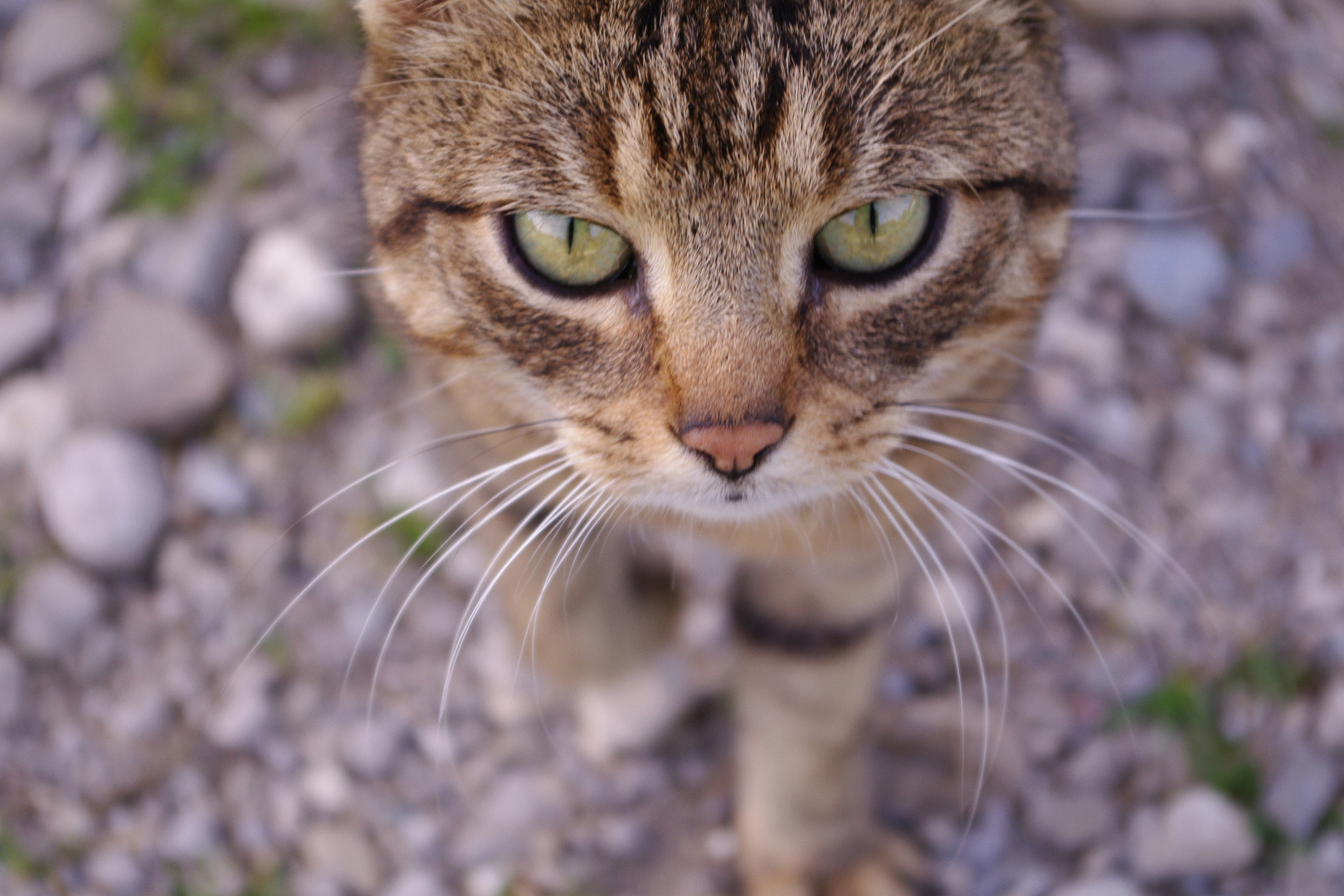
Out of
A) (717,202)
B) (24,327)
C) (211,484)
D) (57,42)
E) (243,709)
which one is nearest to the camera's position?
(717,202)

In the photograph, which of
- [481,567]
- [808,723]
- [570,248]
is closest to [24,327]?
[481,567]

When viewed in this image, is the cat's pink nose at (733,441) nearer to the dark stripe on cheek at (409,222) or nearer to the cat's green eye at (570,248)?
the cat's green eye at (570,248)

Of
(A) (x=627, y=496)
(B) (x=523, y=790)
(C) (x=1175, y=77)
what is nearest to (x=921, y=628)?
(B) (x=523, y=790)

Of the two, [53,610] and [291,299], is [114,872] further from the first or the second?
[291,299]

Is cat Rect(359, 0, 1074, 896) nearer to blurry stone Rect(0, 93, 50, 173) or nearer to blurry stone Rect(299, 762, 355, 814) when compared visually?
blurry stone Rect(299, 762, 355, 814)

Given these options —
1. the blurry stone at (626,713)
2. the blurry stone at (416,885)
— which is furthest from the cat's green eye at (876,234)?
the blurry stone at (416,885)

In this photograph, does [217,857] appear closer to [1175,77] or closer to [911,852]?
[911,852]
